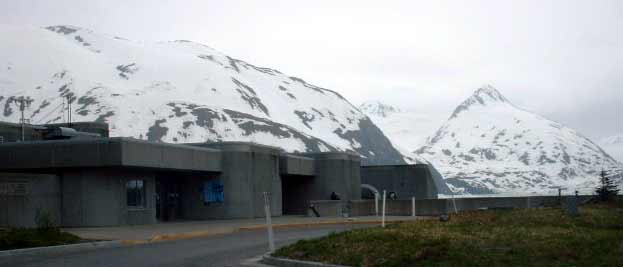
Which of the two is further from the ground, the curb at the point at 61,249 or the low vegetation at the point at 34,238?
the low vegetation at the point at 34,238

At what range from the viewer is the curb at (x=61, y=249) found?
2166cm

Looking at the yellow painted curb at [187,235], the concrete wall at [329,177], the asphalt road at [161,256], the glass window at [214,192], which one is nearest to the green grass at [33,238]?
the asphalt road at [161,256]

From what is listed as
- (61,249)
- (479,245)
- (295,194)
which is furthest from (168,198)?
(479,245)

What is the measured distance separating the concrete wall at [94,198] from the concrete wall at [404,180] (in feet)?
107

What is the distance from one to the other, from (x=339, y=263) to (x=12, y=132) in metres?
40.8

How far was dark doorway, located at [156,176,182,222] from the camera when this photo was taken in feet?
154

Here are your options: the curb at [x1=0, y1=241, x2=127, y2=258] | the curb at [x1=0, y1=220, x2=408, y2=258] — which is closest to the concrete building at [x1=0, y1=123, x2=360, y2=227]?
the curb at [x1=0, y1=220, x2=408, y2=258]

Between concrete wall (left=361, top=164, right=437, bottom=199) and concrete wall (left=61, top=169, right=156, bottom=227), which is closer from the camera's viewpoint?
concrete wall (left=61, top=169, right=156, bottom=227)

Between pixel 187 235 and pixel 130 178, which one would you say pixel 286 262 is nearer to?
pixel 187 235

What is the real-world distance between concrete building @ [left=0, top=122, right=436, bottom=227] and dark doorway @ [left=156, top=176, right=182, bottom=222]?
0.06m

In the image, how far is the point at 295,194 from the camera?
195 feet

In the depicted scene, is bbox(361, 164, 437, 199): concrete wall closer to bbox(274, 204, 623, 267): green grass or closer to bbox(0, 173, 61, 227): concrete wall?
bbox(0, 173, 61, 227): concrete wall

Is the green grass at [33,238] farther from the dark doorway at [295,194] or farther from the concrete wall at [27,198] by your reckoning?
the dark doorway at [295,194]

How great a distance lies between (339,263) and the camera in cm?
1628
